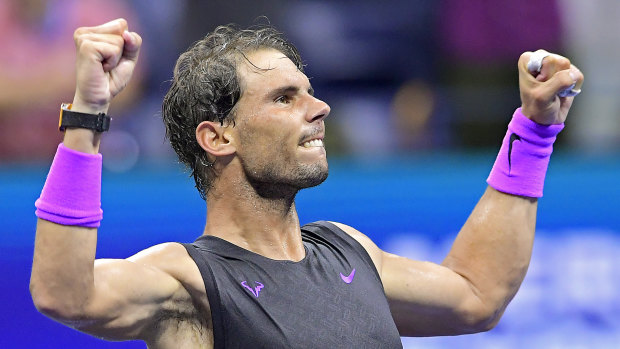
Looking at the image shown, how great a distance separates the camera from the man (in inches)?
90.4

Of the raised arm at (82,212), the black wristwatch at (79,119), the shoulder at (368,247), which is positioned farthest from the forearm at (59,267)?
the shoulder at (368,247)

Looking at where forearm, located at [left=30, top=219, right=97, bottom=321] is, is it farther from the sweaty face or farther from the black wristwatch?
the sweaty face

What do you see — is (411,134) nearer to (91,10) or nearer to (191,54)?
(91,10)

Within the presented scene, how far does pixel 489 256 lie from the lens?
3176mm

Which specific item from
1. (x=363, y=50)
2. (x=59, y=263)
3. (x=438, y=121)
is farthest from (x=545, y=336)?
(x=59, y=263)

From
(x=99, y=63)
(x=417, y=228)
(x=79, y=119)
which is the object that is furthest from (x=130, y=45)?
(x=417, y=228)

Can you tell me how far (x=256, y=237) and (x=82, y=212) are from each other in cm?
69

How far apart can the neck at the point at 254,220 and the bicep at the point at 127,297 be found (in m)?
0.33

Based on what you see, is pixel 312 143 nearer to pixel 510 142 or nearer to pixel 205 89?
pixel 205 89

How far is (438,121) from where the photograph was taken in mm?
5379

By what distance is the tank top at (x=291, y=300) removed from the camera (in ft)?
8.52

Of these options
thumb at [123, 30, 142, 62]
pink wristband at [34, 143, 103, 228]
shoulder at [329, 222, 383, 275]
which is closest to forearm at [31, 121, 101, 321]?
pink wristband at [34, 143, 103, 228]

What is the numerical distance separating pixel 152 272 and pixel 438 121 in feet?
10.2

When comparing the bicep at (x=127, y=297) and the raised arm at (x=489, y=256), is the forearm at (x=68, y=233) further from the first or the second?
the raised arm at (x=489, y=256)
